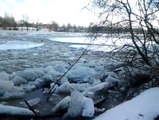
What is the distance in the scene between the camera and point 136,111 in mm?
5078

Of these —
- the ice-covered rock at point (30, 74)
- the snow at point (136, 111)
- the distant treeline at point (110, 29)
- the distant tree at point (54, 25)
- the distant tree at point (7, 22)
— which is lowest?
the distant tree at point (54, 25)

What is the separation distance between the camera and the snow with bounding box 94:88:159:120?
485 centimetres

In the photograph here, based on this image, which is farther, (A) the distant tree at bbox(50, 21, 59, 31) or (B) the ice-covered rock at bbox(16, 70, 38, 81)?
(A) the distant tree at bbox(50, 21, 59, 31)

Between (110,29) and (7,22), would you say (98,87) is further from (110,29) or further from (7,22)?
(7,22)

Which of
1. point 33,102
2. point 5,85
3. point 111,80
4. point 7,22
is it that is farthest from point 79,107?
point 7,22

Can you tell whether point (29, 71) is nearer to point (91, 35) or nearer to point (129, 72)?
point (91, 35)

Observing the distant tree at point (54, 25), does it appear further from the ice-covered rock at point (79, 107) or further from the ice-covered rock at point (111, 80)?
the ice-covered rock at point (79, 107)

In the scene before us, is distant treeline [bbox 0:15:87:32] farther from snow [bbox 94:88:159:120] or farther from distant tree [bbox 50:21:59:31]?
snow [bbox 94:88:159:120]

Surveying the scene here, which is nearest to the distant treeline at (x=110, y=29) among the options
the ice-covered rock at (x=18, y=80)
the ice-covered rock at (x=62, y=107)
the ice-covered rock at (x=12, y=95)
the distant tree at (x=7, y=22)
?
the ice-covered rock at (x=18, y=80)

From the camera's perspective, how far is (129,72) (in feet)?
29.5

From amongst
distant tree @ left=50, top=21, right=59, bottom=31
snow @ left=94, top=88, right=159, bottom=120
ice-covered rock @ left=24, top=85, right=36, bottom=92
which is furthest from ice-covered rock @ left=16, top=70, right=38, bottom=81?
distant tree @ left=50, top=21, right=59, bottom=31

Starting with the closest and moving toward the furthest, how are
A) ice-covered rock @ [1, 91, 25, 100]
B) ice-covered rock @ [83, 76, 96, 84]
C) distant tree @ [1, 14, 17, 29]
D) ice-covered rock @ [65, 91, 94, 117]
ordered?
ice-covered rock @ [65, 91, 94, 117]
ice-covered rock @ [1, 91, 25, 100]
ice-covered rock @ [83, 76, 96, 84]
distant tree @ [1, 14, 17, 29]

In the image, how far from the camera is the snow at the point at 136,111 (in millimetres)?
4852

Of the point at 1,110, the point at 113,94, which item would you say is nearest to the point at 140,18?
the point at 113,94
